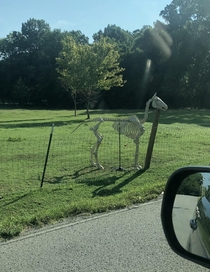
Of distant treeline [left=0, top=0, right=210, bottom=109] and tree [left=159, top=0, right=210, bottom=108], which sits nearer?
tree [left=159, top=0, right=210, bottom=108]

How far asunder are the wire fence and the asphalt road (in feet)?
11.2

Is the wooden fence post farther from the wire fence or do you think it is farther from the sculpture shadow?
the sculpture shadow

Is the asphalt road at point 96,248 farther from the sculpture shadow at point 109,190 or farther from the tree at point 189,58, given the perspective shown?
the tree at point 189,58

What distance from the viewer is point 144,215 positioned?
5.05 meters

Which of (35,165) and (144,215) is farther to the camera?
(35,165)

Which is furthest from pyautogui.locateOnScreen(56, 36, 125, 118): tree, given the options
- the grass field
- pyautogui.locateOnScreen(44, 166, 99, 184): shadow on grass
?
pyautogui.locateOnScreen(44, 166, 99, 184): shadow on grass

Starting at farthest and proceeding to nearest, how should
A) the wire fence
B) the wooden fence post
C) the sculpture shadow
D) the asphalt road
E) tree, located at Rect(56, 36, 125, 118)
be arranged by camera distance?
tree, located at Rect(56, 36, 125, 118) < the wire fence < the wooden fence post < the sculpture shadow < the asphalt road

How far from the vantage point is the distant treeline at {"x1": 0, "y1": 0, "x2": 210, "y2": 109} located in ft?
137

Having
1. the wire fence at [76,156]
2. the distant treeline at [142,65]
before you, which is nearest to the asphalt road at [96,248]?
the wire fence at [76,156]

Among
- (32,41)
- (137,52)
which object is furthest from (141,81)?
(32,41)

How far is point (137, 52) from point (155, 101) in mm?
43241

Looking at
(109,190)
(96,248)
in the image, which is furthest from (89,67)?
(96,248)

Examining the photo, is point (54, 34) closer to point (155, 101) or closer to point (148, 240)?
point (155, 101)

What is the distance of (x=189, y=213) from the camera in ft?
7.35
